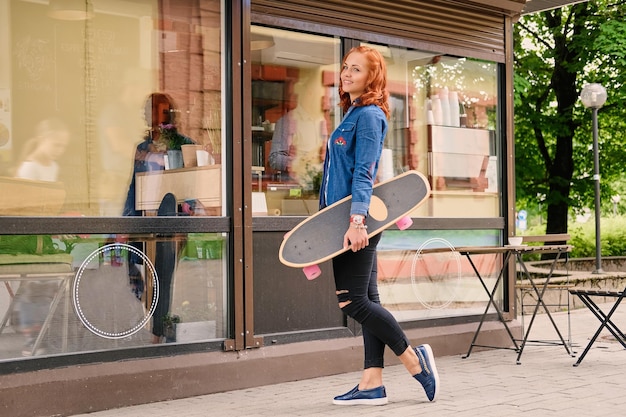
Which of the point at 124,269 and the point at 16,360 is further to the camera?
the point at 124,269

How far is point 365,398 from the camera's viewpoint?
5621mm

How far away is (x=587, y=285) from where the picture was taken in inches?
528

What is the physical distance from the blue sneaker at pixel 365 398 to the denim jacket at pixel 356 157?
109cm

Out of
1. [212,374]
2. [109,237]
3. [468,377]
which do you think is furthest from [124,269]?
[468,377]

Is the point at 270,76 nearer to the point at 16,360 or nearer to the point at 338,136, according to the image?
the point at 338,136

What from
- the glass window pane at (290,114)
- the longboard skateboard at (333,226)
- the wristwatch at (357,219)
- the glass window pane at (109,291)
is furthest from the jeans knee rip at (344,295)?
the glass window pane at (290,114)

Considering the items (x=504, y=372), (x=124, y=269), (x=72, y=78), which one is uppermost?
(x=72, y=78)

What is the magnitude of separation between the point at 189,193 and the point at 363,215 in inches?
62.9

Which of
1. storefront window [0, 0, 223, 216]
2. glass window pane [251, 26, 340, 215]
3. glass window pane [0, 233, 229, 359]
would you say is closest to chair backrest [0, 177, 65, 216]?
storefront window [0, 0, 223, 216]

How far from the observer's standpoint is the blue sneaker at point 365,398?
5613 millimetres

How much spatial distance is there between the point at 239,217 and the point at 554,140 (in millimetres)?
16349

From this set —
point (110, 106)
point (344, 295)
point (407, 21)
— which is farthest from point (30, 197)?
point (407, 21)

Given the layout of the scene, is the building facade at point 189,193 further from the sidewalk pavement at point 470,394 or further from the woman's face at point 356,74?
the woman's face at point 356,74

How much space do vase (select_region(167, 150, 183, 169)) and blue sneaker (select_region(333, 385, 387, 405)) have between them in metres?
1.97
